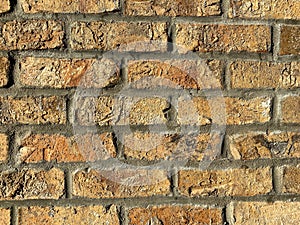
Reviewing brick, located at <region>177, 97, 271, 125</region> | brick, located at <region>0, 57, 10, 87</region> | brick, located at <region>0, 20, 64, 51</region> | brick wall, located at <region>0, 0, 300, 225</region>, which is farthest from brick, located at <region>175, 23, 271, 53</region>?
brick, located at <region>0, 57, 10, 87</region>

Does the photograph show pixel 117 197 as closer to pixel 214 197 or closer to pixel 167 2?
pixel 214 197

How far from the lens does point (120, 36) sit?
112cm

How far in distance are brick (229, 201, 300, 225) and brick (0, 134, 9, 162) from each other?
20.8 inches

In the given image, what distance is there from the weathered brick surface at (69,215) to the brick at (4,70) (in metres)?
0.29

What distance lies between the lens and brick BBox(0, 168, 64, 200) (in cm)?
110

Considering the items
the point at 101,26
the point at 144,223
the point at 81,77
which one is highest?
the point at 101,26

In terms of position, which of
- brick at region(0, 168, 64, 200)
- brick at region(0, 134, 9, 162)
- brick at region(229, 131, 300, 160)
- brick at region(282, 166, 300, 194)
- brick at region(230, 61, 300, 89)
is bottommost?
brick at region(282, 166, 300, 194)

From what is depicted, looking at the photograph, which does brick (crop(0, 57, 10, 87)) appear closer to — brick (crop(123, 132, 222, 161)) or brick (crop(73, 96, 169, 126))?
brick (crop(73, 96, 169, 126))

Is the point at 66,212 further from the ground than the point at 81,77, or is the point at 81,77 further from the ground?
the point at 81,77

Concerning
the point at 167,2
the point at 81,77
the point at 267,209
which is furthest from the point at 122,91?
the point at 267,209

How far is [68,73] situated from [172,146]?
288 millimetres

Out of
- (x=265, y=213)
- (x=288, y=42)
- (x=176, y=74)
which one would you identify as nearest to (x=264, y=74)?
(x=288, y=42)

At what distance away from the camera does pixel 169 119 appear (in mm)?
1136

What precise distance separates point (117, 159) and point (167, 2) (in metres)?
0.38
